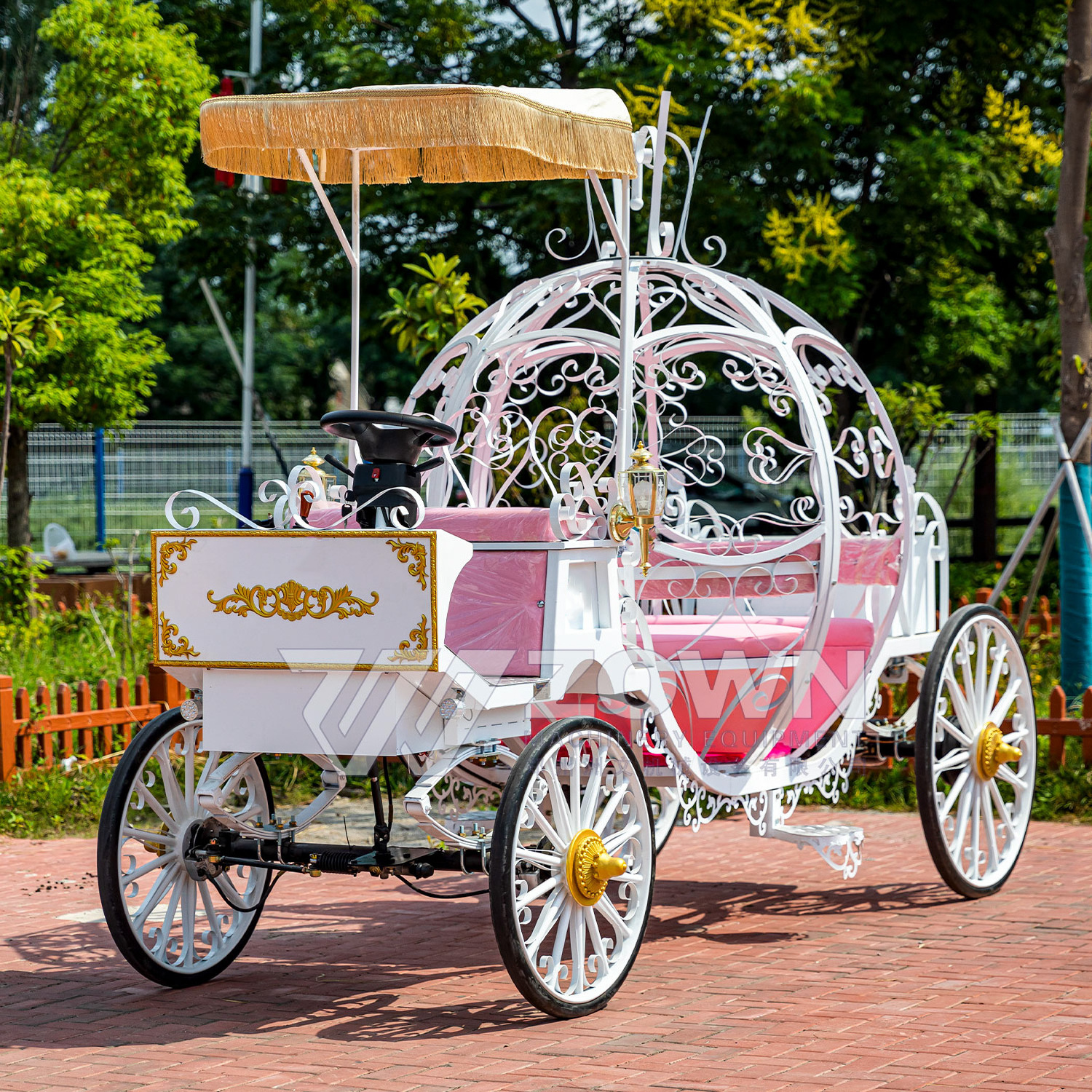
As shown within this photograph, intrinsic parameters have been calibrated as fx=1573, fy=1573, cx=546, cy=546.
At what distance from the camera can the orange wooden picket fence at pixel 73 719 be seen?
8.20 metres

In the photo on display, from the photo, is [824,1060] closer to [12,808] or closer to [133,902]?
[133,902]

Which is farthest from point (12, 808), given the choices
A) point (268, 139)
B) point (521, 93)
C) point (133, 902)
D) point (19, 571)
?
point (521, 93)

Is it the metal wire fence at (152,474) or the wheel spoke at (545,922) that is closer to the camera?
the wheel spoke at (545,922)

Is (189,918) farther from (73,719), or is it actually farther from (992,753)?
(73,719)

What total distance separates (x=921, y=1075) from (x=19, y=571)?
8490 mm

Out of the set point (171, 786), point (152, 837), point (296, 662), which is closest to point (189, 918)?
point (152, 837)

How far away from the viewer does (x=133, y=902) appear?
20.6 ft

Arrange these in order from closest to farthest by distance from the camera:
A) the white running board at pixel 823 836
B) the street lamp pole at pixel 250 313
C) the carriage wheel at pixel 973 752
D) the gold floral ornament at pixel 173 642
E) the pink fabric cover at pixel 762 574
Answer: the gold floral ornament at pixel 173 642
the white running board at pixel 823 836
the carriage wheel at pixel 973 752
the pink fabric cover at pixel 762 574
the street lamp pole at pixel 250 313

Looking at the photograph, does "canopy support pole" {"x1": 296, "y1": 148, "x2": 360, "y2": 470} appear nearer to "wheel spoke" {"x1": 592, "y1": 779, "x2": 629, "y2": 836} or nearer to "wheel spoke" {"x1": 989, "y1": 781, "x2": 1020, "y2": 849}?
"wheel spoke" {"x1": 592, "y1": 779, "x2": 629, "y2": 836}

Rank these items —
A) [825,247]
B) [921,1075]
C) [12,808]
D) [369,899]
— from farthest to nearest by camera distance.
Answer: [825,247], [12,808], [369,899], [921,1075]

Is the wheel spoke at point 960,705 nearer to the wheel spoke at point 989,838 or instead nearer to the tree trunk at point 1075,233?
the wheel spoke at point 989,838

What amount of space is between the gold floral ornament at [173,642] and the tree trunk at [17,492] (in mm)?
8572

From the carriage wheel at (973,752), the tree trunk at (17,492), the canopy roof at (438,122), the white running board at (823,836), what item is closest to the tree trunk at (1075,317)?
the carriage wheel at (973,752)

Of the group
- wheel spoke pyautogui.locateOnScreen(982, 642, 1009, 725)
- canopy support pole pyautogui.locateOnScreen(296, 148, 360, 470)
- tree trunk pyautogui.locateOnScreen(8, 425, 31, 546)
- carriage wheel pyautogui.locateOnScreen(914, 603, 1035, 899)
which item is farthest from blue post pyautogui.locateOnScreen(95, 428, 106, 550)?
wheel spoke pyautogui.locateOnScreen(982, 642, 1009, 725)
